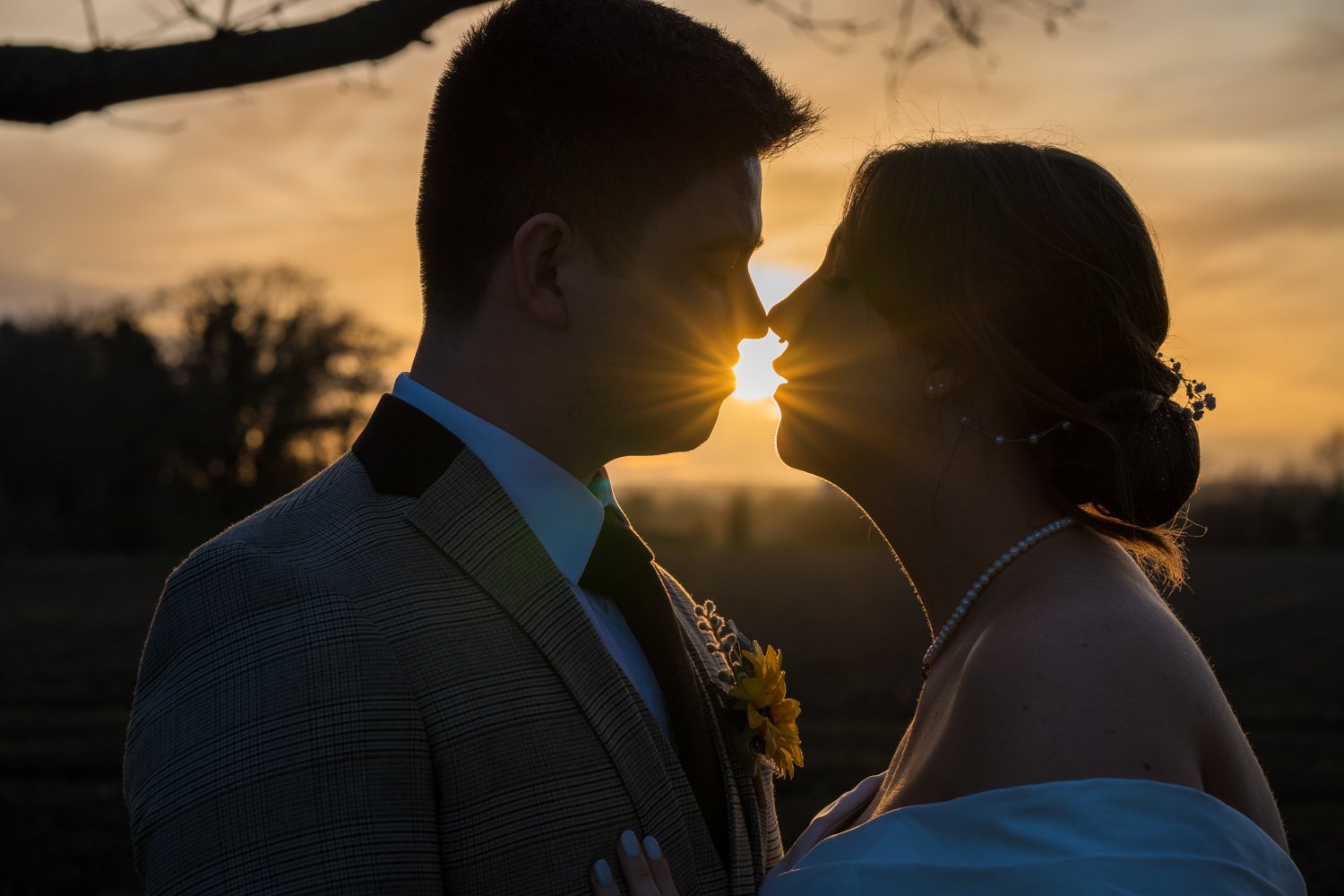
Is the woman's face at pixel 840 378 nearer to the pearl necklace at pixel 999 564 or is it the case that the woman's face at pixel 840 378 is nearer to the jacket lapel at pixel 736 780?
the pearl necklace at pixel 999 564

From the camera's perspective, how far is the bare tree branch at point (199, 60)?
3.50 meters

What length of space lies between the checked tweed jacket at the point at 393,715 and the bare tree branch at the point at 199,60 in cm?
180

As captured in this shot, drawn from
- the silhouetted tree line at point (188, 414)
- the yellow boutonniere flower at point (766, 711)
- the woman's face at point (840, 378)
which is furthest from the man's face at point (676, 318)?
the silhouetted tree line at point (188, 414)

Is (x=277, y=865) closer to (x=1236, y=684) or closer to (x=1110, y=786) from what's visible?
(x=1110, y=786)

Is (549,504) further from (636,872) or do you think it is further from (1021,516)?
(1021,516)

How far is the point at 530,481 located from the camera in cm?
247

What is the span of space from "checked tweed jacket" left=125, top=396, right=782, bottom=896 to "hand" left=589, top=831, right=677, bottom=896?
0.10 ft

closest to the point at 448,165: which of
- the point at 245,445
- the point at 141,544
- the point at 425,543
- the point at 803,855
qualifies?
the point at 425,543

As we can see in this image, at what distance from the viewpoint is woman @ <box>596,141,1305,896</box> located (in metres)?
2.21

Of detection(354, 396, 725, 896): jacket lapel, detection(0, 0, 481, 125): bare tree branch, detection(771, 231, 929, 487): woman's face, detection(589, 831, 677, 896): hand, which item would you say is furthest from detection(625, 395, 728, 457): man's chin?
detection(0, 0, 481, 125): bare tree branch

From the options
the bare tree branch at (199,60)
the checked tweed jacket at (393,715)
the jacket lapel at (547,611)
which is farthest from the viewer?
A: the bare tree branch at (199,60)

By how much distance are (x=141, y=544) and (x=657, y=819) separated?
172 feet

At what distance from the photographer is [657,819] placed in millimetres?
2146

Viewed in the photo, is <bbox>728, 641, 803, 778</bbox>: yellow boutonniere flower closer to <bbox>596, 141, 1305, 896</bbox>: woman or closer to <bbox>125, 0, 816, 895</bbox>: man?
<bbox>125, 0, 816, 895</bbox>: man
